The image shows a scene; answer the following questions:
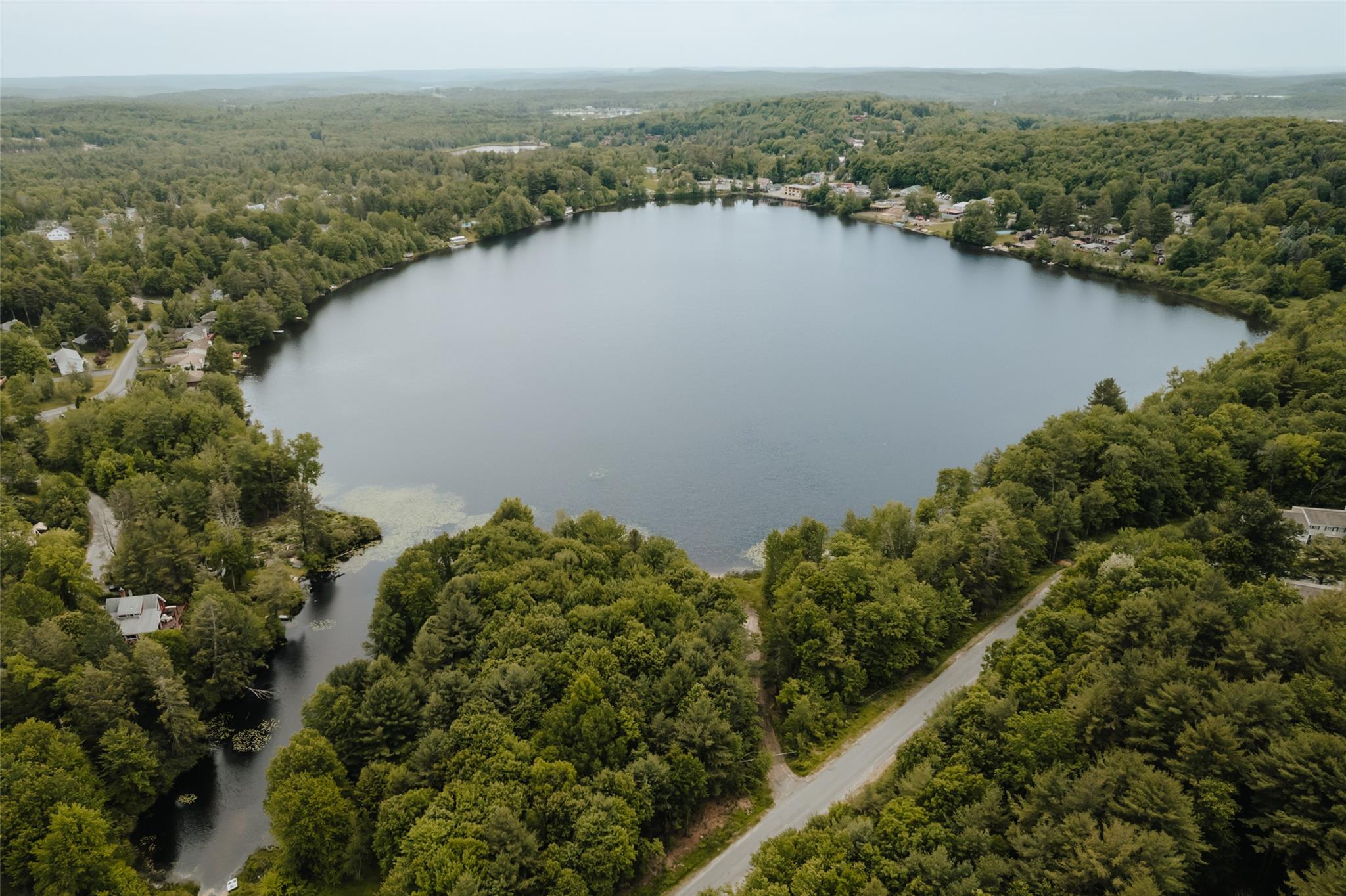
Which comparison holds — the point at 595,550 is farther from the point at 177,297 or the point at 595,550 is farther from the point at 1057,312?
the point at 1057,312

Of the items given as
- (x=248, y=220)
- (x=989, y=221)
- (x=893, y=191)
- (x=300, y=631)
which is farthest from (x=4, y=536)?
(x=893, y=191)

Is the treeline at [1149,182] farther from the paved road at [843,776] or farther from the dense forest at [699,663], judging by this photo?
the paved road at [843,776]

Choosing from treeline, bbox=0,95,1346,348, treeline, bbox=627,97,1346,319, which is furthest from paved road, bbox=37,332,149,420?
treeline, bbox=627,97,1346,319

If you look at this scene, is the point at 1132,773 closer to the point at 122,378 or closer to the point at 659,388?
the point at 659,388

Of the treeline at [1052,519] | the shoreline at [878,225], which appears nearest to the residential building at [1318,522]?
the treeline at [1052,519]

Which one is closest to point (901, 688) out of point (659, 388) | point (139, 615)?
point (139, 615)

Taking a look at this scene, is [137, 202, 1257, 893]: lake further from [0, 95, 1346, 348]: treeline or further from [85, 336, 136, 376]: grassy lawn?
[85, 336, 136, 376]: grassy lawn
